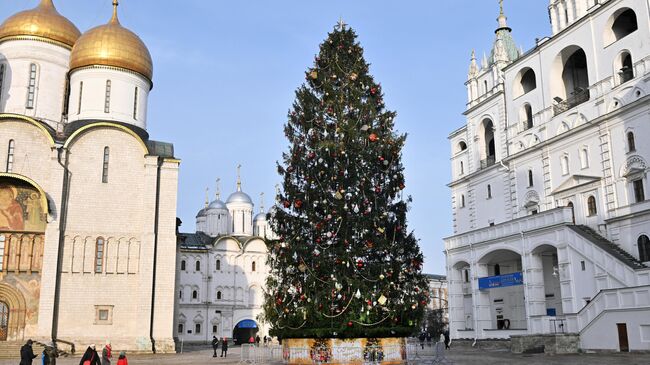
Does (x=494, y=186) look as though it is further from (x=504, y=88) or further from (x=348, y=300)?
(x=348, y=300)

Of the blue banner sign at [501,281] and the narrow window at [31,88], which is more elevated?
the narrow window at [31,88]

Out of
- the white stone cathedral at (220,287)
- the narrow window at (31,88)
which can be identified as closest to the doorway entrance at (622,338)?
the narrow window at (31,88)

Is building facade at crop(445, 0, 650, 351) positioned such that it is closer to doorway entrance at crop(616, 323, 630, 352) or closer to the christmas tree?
doorway entrance at crop(616, 323, 630, 352)

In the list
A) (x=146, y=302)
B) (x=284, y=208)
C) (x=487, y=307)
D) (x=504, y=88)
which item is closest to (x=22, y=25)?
(x=146, y=302)

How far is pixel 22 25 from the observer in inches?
1330

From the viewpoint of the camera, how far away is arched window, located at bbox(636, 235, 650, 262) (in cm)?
2467

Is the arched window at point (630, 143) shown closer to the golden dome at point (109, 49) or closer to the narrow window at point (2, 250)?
the golden dome at point (109, 49)

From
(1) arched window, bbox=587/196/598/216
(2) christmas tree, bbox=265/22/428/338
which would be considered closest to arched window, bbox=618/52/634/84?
(1) arched window, bbox=587/196/598/216

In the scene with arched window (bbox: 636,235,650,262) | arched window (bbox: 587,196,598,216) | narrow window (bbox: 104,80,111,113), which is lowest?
arched window (bbox: 636,235,650,262)

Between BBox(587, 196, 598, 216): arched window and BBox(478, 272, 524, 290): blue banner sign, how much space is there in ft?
14.1

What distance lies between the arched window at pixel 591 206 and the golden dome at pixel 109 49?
24.3 meters

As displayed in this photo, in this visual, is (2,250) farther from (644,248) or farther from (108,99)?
(644,248)

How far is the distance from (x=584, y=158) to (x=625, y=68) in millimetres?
4405

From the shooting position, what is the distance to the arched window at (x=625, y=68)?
1058 inches
